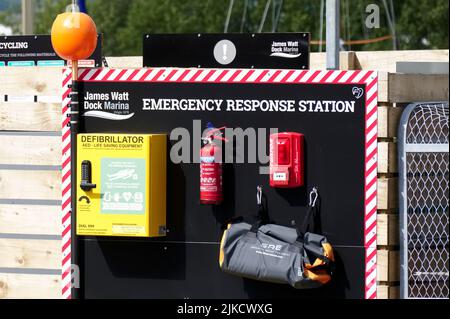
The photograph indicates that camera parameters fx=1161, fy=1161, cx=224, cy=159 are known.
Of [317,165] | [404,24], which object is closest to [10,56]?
[317,165]

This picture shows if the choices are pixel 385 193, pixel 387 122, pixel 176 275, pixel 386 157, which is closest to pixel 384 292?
pixel 385 193

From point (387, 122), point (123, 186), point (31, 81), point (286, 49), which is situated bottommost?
point (123, 186)

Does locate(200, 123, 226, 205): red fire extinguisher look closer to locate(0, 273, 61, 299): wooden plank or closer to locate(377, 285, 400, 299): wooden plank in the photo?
locate(377, 285, 400, 299): wooden plank

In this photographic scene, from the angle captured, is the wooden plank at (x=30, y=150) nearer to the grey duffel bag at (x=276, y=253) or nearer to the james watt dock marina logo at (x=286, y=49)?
the grey duffel bag at (x=276, y=253)

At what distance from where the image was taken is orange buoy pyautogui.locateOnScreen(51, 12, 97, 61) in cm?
924

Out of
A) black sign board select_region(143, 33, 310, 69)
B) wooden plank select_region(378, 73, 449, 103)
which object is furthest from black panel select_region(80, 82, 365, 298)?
black sign board select_region(143, 33, 310, 69)

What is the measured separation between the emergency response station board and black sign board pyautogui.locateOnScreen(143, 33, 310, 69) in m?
1.22

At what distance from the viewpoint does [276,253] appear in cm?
878

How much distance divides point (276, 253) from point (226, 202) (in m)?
0.65

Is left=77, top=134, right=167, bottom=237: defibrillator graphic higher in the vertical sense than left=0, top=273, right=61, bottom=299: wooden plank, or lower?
A: higher

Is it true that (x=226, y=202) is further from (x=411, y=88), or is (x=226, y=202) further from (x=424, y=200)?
(x=411, y=88)

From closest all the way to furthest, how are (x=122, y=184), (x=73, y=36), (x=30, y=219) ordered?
(x=122, y=184) → (x=73, y=36) → (x=30, y=219)

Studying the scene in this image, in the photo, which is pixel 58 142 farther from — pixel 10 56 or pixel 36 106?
pixel 10 56

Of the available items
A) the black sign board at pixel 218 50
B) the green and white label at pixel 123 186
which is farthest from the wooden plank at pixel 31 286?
the black sign board at pixel 218 50
